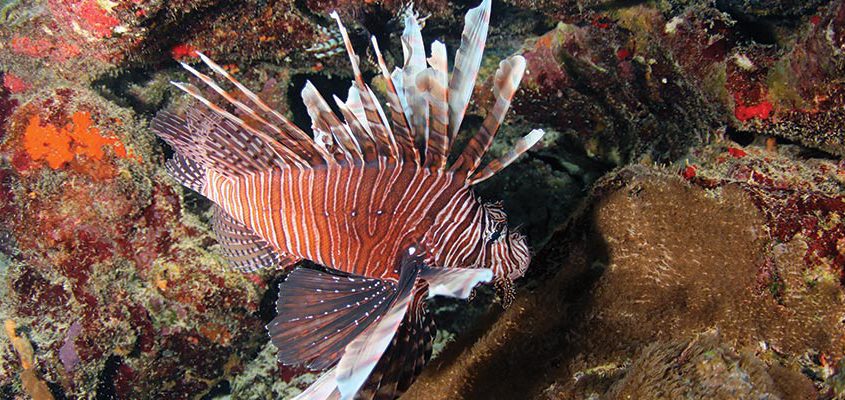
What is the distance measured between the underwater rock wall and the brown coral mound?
0.04 ft

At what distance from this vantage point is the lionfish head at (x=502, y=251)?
2611 millimetres

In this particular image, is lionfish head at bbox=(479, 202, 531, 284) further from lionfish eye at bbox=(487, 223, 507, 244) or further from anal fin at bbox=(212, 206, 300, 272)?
anal fin at bbox=(212, 206, 300, 272)

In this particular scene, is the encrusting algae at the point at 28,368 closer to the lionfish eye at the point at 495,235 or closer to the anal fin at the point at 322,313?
the anal fin at the point at 322,313

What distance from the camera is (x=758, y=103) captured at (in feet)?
11.6

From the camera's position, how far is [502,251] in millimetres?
2635

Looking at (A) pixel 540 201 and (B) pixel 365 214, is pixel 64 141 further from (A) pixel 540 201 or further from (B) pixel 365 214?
(A) pixel 540 201

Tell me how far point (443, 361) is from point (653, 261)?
1329 mm

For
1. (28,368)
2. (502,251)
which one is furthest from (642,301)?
(28,368)

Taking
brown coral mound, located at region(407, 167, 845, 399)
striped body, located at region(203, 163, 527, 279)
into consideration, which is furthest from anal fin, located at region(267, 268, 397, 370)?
brown coral mound, located at region(407, 167, 845, 399)

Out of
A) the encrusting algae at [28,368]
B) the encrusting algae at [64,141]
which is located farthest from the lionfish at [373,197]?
the encrusting algae at [28,368]

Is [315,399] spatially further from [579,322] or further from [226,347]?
[226,347]

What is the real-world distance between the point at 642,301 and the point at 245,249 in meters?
2.71

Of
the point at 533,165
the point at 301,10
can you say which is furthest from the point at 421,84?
the point at 301,10

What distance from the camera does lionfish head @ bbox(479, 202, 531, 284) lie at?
261 cm
